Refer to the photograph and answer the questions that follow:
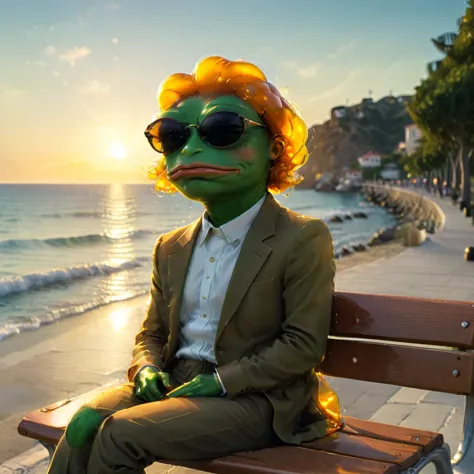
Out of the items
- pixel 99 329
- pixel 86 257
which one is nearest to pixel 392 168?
pixel 86 257

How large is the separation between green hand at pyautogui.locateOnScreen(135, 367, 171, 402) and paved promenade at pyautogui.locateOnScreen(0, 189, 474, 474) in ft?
4.39

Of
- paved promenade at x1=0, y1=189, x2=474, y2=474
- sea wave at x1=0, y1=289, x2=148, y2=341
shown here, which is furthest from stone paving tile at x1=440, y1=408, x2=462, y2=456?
sea wave at x1=0, y1=289, x2=148, y2=341

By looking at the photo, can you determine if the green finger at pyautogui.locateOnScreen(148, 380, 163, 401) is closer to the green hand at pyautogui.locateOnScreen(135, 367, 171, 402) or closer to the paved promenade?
the green hand at pyautogui.locateOnScreen(135, 367, 171, 402)

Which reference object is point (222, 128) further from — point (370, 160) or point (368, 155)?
point (368, 155)

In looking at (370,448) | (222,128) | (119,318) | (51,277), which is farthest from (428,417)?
(51,277)

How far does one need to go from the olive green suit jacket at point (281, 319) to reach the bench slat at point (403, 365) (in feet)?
1.08

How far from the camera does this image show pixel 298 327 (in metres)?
2.76

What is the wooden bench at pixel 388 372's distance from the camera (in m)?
2.68

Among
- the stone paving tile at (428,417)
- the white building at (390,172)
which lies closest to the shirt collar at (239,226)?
the stone paving tile at (428,417)

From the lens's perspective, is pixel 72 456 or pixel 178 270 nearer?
pixel 72 456

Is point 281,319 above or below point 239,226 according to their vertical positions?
below

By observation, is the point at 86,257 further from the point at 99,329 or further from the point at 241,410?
the point at 241,410

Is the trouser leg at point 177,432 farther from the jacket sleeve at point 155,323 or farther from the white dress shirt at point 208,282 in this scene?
the jacket sleeve at point 155,323

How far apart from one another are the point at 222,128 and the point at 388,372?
1247 millimetres
